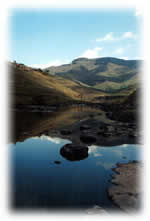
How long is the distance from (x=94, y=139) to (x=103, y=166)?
16.5 m

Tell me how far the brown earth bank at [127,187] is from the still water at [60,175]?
95 centimetres

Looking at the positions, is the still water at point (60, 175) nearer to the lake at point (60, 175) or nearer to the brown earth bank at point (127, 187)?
the lake at point (60, 175)

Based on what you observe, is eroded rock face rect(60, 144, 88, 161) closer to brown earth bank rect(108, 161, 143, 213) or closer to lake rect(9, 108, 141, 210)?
lake rect(9, 108, 141, 210)

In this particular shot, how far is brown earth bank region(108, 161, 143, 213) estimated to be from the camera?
1865 cm

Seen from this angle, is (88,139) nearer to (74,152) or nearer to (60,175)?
(74,152)

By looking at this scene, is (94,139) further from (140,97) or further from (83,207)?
(140,97)

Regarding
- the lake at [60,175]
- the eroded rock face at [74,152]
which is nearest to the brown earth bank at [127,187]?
the lake at [60,175]

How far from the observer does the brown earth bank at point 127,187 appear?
61.2 ft

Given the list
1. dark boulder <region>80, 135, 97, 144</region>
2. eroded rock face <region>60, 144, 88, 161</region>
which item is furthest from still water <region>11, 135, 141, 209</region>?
dark boulder <region>80, 135, 97, 144</region>

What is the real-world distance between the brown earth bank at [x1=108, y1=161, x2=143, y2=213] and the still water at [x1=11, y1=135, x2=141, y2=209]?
95 cm

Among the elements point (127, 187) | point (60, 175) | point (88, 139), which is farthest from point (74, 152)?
point (88, 139)

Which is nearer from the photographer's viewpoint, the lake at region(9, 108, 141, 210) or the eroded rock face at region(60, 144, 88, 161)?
the lake at region(9, 108, 141, 210)

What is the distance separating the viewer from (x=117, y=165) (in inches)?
1185
